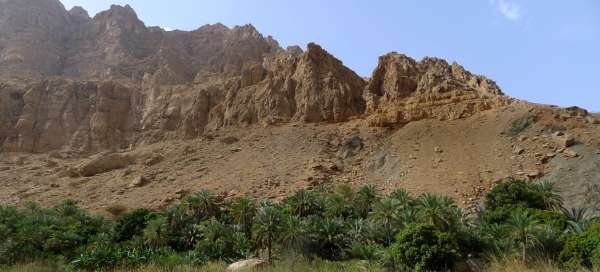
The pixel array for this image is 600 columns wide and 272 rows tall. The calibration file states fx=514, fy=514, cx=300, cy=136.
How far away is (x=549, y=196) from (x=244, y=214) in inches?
810

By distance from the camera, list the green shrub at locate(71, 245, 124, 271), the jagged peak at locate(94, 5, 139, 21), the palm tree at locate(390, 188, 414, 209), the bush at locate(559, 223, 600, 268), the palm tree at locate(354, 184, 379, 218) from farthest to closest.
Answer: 1. the jagged peak at locate(94, 5, 139, 21)
2. the palm tree at locate(354, 184, 379, 218)
3. the palm tree at locate(390, 188, 414, 209)
4. the bush at locate(559, 223, 600, 268)
5. the green shrub at locate(71, 245, 124, 271)

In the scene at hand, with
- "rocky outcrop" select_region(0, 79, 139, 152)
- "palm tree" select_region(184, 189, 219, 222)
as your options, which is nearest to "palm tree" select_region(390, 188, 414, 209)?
"palm tree" select_region(184, 189, 219, 222)

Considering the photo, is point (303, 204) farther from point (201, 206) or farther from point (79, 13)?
point (79, 13)

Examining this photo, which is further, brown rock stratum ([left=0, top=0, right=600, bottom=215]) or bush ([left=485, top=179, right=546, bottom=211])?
brown rock stratum ([left=0, top=0, right=600, bottom=215])

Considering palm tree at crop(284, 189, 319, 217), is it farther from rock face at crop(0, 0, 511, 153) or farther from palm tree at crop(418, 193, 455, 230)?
rock face at crop(0, 0, 511, 153)

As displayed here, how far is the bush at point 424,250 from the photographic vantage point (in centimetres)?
2422

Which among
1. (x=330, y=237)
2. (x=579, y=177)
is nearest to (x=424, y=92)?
(x=579, y=177)

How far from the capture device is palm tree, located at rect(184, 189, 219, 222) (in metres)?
37.2

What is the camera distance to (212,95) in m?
64.6

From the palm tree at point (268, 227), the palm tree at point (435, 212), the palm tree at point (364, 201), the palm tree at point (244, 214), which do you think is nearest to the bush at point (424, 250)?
the palm tree at point (435, 212)

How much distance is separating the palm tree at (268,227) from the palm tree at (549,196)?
59.1 ft

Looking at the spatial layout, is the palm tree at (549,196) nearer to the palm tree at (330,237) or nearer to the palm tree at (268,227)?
the palm tree at (330,237)

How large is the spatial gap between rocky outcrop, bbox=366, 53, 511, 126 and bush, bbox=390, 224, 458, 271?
1080 inches

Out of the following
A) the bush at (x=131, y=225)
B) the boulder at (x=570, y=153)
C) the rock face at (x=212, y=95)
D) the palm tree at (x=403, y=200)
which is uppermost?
the rock face at (x=212, y=95)
